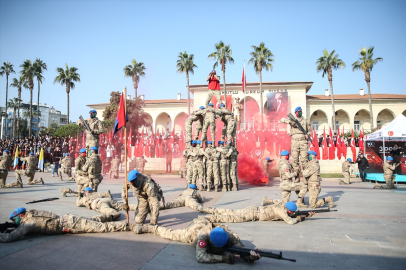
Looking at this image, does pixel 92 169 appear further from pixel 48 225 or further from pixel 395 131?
pixel 395 131

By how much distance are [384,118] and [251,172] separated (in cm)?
4174

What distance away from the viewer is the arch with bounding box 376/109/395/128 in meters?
44.8

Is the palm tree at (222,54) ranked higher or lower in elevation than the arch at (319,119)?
higher

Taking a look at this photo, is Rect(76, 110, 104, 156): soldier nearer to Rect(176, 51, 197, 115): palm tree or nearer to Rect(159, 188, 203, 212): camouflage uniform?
Rect(159, 188, 203, 212): camouflage uniform

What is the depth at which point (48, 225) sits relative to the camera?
207 inches

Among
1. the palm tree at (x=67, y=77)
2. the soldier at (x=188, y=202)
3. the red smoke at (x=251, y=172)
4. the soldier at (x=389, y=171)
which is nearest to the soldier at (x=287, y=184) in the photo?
the soldier at (x=188, y=202)

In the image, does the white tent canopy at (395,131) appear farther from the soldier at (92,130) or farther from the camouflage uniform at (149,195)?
the soldier at (92,130)

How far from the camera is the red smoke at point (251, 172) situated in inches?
567

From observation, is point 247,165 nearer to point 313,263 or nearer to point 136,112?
point 313,263

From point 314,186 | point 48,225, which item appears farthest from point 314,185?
point 48,225

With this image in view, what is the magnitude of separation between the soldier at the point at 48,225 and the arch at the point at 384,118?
5111cm

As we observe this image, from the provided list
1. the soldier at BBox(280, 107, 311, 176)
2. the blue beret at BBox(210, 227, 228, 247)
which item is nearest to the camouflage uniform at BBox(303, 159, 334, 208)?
the soldier at BBox(280, 107, 311, 176)

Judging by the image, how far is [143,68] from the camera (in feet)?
145

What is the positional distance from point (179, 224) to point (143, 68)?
4145 centimetres
